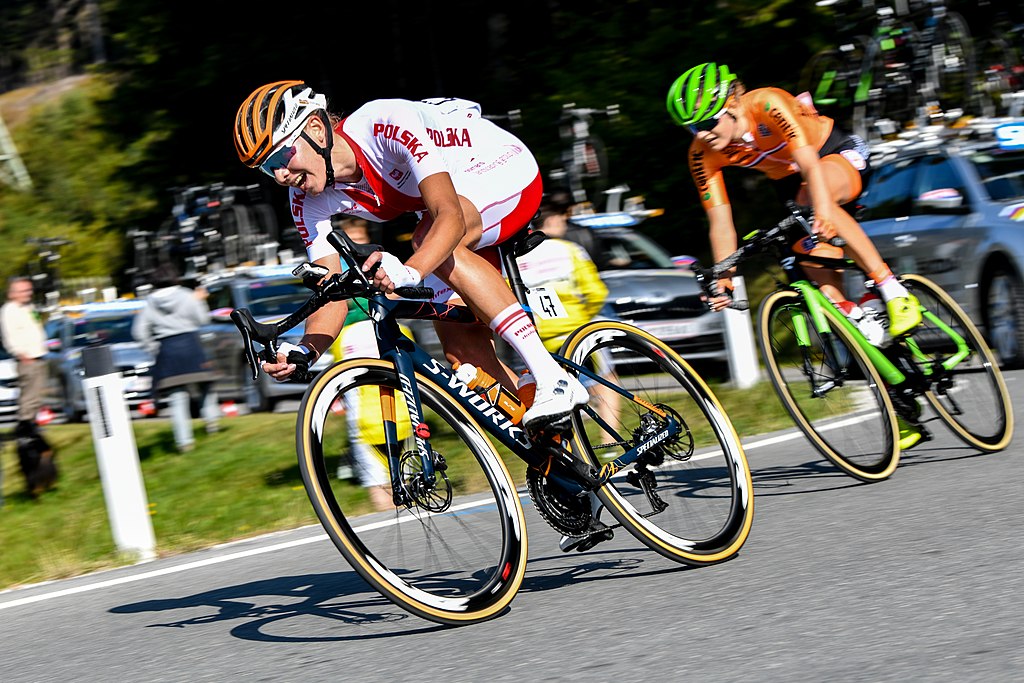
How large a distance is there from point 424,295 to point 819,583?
171 centimetres

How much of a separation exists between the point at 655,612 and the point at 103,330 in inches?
678

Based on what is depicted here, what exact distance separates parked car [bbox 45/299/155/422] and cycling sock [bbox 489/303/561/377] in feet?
46.7

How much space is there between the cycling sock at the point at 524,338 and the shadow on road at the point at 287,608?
100 cm

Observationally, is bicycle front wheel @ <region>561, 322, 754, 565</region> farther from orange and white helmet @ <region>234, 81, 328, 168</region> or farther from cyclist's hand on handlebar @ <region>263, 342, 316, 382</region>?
orange and white helmet @ <region>234, 81, 328, 168</region>

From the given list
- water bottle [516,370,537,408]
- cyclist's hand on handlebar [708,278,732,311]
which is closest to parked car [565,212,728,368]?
cyclist's hand on handlebar [708,278,732,311]

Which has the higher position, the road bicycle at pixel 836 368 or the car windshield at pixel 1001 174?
the car windshield at pixel 1001 174

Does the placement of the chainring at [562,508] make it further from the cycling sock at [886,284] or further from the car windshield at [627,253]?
the car windshield at [627,253]

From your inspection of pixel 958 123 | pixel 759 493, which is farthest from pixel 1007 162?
Answer: pixel 759 493

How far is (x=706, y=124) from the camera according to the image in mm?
6641

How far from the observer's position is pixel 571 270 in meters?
8.69

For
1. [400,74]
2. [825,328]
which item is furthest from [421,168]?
[400,74]

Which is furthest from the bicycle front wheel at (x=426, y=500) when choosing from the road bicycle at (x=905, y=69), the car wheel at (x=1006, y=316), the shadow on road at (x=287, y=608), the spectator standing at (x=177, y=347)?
the road bicycle at (x=905, y=69)

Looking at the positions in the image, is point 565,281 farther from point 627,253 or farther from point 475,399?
point 627,253

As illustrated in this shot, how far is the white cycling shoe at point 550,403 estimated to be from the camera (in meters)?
4.82
